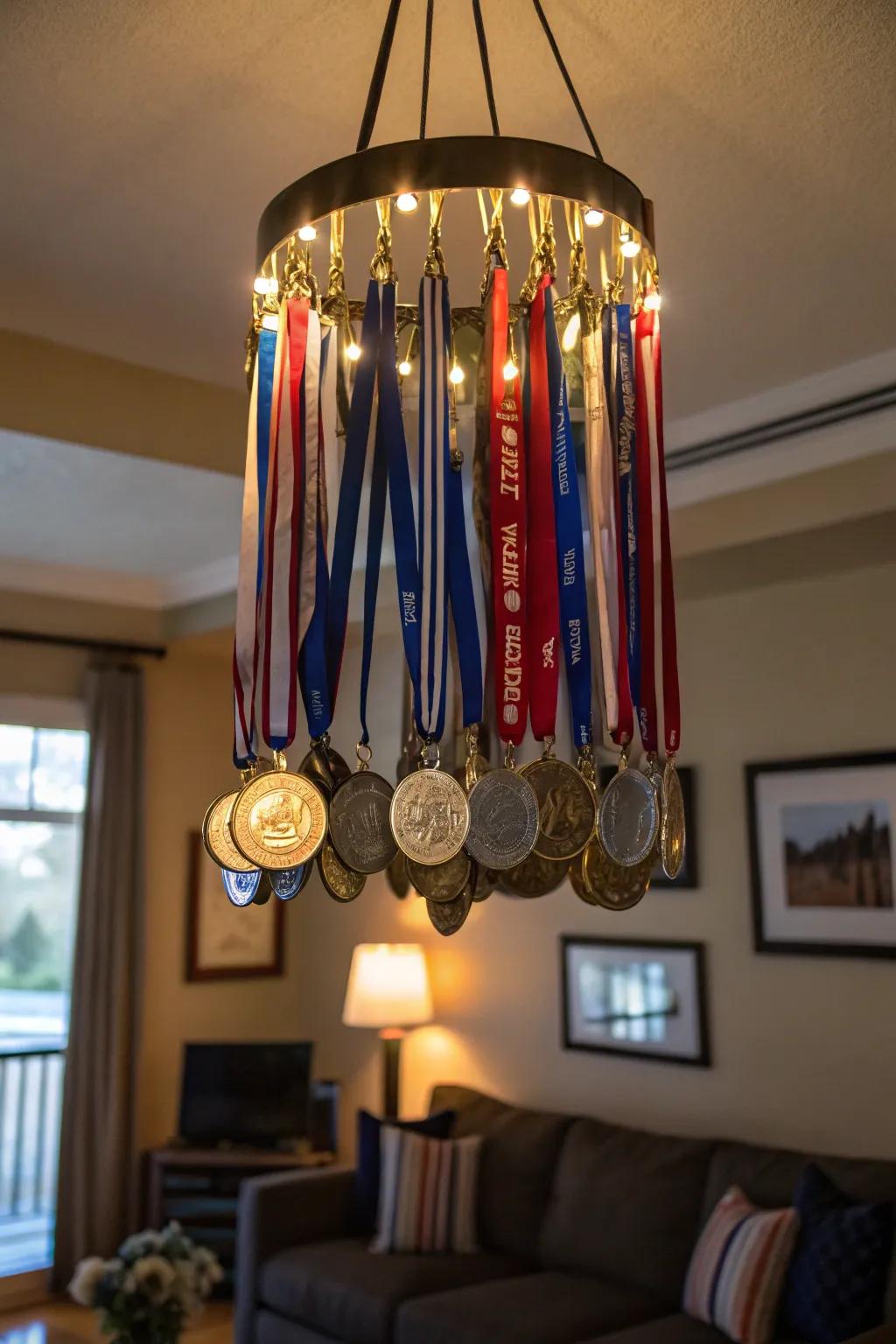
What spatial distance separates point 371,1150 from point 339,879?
3.18 meters

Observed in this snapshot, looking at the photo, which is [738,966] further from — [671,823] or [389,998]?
[671,823]

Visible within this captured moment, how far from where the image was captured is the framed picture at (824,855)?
12.8 ft

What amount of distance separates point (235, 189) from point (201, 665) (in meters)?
4.09

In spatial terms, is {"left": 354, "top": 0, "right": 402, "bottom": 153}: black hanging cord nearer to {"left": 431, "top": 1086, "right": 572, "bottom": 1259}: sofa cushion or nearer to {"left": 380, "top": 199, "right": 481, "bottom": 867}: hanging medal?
{"left": 380, "top": 199, "right": 481, "bottom": 867}: hanging medal

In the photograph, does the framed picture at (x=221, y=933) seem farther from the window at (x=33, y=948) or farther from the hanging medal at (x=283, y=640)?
the hanging medal at (x=283, y=640)

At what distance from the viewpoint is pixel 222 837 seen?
5.74 feet

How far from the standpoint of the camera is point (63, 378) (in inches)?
117

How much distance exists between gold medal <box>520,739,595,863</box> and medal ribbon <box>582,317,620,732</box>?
0.13m

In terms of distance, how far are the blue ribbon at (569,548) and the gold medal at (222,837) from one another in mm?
504

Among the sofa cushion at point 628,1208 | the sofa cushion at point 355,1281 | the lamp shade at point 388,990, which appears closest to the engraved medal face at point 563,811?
the sofa cushion at point 628,1208

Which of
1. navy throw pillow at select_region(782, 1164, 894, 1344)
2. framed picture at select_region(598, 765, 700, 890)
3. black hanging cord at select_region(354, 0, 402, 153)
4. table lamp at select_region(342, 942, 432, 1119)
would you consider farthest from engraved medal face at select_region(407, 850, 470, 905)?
table lamp at select_region(342, 942, 432, 1119)

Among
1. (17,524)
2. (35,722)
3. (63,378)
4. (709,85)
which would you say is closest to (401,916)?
(35,722)

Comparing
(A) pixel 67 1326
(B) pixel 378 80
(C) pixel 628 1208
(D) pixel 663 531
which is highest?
(B) pixel 378 80

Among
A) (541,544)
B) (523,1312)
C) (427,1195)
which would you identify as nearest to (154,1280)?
(523,1312)
